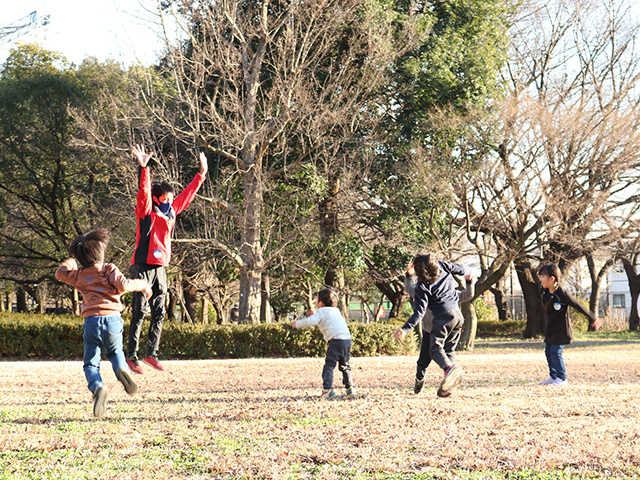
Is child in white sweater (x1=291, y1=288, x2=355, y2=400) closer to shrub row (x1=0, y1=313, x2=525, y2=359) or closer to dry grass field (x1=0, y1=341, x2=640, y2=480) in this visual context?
dry grass field (x1=0, y1=341, x2=640, y2=480)

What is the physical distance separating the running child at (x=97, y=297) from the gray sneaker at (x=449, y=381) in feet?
9.96

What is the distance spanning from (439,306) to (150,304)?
3.14 meters

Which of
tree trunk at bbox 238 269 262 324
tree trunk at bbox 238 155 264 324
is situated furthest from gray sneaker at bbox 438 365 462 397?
tree trunk at bbox 238 269 262 324

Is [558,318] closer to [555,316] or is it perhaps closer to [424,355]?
[555,316]

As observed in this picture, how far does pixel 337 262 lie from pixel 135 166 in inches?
255

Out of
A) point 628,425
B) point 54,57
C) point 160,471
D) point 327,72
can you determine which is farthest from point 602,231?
point 54,57

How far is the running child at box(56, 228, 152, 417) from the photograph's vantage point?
5.20m

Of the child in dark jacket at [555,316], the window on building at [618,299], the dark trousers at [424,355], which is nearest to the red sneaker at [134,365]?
the dark trousers at [424,355]

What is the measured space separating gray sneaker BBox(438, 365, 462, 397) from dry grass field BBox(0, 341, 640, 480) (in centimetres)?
13

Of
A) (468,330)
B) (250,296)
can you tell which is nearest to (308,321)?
(250,296)

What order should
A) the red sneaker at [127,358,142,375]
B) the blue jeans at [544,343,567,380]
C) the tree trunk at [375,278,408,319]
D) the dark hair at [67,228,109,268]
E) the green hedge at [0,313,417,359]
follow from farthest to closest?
1. the tree trunk at [375,278,408,319]
2. the green hedge at [0,313,417,359]
3. the blue jeans at [544,343,567,380]
4. the red sneaker at [127,358,142,375]
5. the dark hair at [67,228,109,268]

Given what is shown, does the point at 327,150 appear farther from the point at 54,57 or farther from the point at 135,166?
the point at 54,57

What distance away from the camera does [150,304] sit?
650 cm

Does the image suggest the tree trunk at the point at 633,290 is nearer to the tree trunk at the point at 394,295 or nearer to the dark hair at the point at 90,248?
the tree trunk at the point at 394,295
